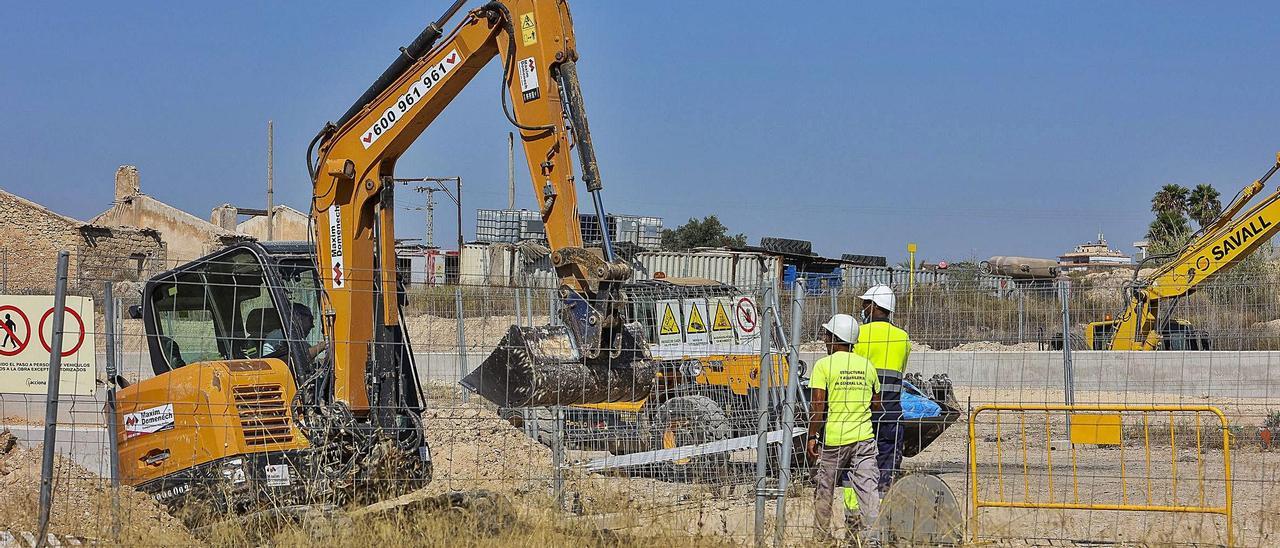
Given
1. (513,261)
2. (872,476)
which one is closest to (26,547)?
(872,476)

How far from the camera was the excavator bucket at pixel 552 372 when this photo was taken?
740 cm

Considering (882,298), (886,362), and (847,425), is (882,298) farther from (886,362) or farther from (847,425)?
(847,425)

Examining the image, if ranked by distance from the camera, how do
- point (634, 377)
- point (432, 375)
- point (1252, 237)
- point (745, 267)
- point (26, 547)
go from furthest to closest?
point (745, 267)
point (1252, 237)
point (432, 375)
point (634, 377)
point (26, 547)

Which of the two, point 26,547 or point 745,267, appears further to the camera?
point 745,267

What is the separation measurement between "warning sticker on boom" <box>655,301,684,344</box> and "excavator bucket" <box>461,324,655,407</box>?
2947 millimetres

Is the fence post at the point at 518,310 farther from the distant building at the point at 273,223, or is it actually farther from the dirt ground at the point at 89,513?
the distant building at the point at 273,223

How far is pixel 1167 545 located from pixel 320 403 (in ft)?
16.7

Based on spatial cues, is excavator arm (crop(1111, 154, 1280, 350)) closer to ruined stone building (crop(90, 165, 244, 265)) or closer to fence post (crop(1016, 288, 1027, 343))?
fence post (crop(1016, 288, 1027, 343))

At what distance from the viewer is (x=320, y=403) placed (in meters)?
7.99

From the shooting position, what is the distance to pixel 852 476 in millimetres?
7219

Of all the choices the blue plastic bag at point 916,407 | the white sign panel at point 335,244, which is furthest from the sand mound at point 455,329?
the blue plastic bag at point 916,407

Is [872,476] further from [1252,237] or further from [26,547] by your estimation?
[1252,237]

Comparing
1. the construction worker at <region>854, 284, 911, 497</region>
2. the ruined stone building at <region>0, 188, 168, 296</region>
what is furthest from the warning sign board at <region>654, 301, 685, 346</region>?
the ruined stone building at <region>0, 188, 168, 296</region>

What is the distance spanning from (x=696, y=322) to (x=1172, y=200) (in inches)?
2007
